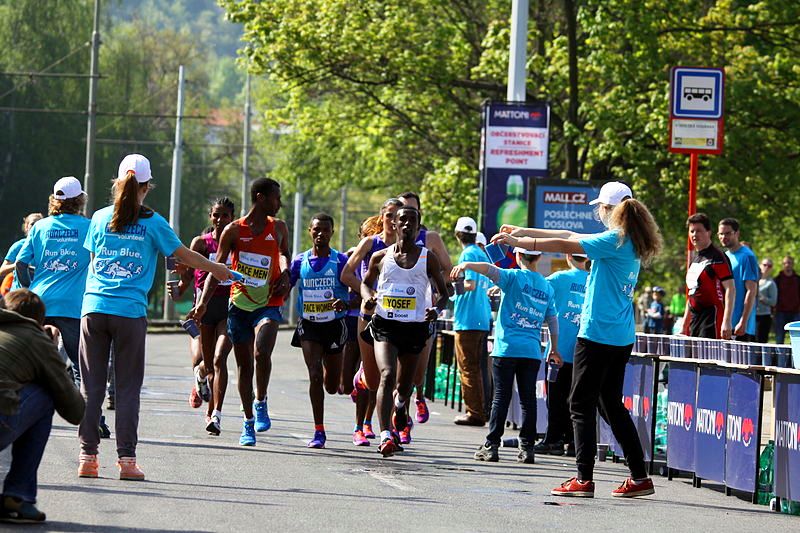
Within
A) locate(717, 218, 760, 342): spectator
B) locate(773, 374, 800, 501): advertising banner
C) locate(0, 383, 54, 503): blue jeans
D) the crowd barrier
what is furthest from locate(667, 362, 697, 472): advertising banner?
locate(0, 383, 54, 503): blue jeans

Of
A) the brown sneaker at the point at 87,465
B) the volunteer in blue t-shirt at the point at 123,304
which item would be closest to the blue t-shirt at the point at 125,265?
the volunteer in blue t-shirt at the point at 123,304

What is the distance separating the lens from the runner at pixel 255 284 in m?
12.8

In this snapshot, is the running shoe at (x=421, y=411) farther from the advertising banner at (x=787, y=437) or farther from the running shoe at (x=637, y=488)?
the advertising banner at (x=787, y=437)

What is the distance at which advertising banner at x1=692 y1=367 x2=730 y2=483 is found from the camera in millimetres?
11375

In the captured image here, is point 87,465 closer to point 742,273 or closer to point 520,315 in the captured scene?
point 520,315

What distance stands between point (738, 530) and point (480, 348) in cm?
748

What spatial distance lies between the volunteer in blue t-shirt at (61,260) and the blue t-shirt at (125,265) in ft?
5.81

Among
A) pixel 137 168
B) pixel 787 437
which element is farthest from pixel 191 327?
pixel 787 437

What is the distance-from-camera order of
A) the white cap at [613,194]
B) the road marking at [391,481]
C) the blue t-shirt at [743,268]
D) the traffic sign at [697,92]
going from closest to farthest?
the road marking at [391,481] < the white cap at [613,194] < the blue t-shirt at [743,268] < the traffic sign at [697,92]

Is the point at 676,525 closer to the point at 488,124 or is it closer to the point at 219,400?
the point at 219,400

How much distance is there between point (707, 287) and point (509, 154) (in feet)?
23.0

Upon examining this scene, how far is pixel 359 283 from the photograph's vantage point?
12898 millimetres

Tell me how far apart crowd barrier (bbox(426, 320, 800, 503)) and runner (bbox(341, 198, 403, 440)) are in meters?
2.04

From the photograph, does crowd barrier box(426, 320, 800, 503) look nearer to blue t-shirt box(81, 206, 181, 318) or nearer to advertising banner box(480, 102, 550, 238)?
blue t-shirt box(81, 206, 181, 318)
